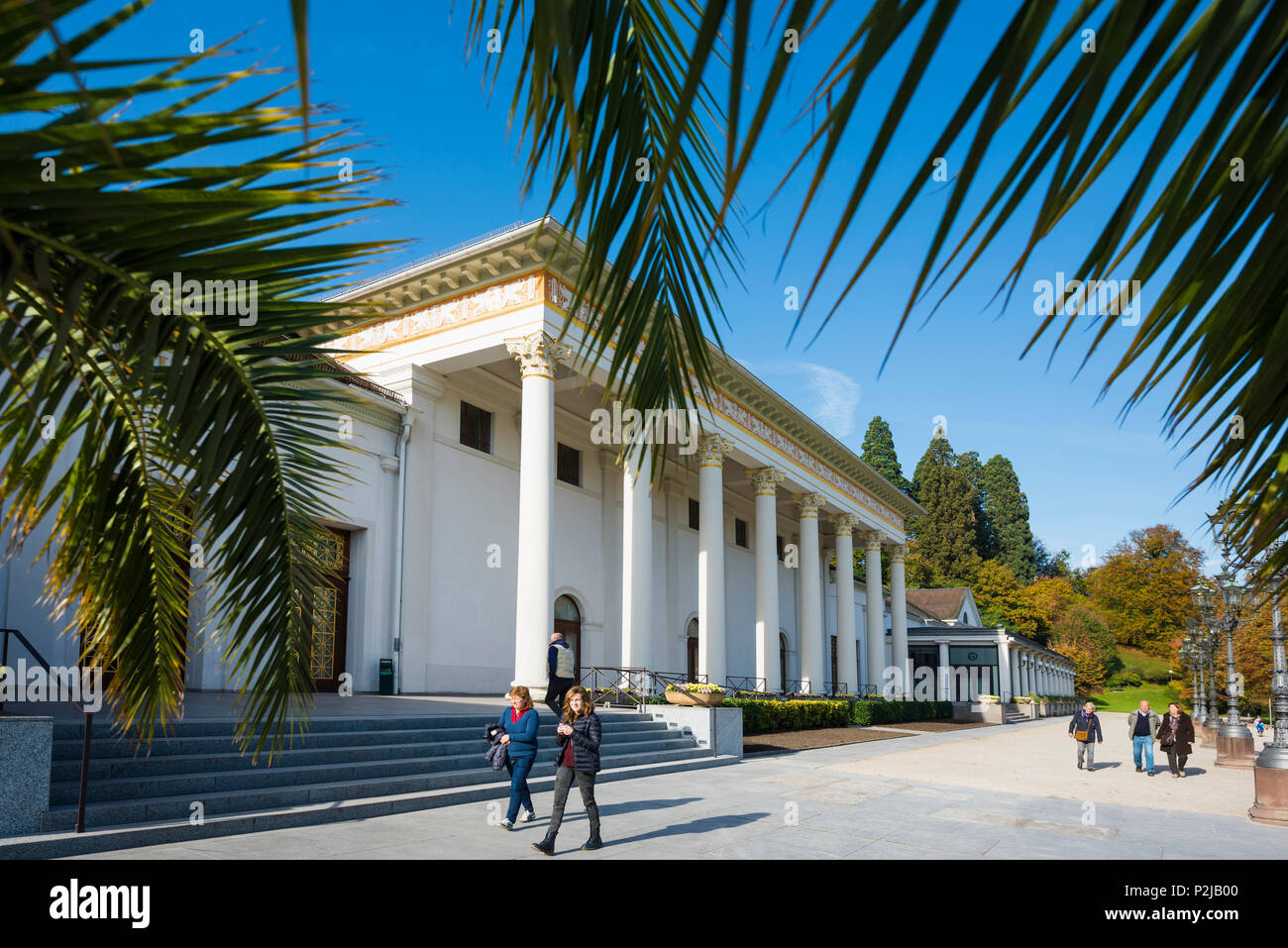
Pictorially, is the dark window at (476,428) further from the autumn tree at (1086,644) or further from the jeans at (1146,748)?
the autumn tree at (1086,644)

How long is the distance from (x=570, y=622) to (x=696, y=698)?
8831 millimetres

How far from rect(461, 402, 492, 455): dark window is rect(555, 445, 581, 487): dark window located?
2.99 metres

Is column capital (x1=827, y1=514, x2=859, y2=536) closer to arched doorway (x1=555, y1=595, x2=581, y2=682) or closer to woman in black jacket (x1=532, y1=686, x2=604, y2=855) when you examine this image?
arched doorway (x1=555, y1=595, x2=581, y2=682)

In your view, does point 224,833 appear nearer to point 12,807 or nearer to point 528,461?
point 12,807

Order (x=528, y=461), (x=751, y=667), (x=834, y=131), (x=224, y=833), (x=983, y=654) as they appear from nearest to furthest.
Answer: (x=834, y=131)
(x=224, y=833)
(x=528, y=461)
(x=751, y=667)
(x=983, y=654)

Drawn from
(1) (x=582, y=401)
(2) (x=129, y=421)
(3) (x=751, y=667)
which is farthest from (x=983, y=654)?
(2) (x=129, y=421)

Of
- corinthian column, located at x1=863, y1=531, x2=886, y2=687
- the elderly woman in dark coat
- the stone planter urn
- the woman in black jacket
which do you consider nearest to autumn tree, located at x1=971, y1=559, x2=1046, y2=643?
corinthian column, located at x1=863, y1=531, x2=886, y2=687

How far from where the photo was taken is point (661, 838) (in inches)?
371

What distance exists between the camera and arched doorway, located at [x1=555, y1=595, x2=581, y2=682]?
2723 cm

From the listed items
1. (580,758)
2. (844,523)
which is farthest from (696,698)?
(844,523)

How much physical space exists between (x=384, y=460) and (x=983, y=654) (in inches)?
1852

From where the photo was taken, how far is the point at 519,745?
9.70 meters

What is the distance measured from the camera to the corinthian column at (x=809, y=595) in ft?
113

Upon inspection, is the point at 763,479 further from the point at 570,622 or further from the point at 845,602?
the point at 845,602
